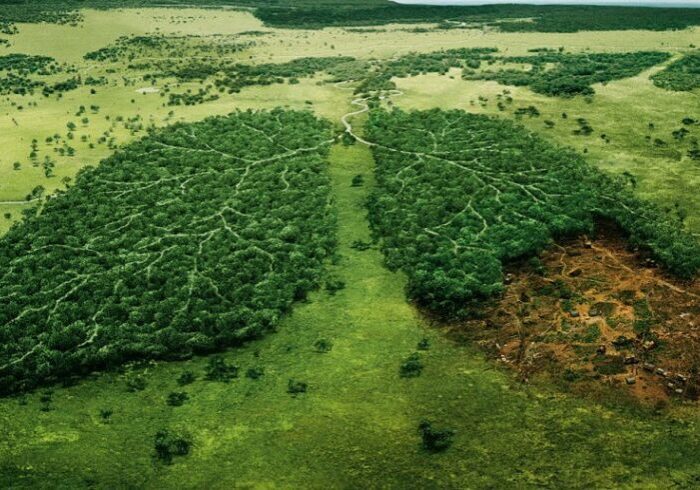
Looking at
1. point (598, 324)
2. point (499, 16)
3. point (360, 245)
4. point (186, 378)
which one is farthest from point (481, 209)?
point (499, 16)

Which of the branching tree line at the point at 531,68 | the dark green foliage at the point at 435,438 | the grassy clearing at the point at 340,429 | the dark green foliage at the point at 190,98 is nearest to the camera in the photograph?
the grassy clearing at the point at 340,429

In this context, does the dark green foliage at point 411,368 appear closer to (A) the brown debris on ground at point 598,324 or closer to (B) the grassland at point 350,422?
(B) the grassland at point 350,422

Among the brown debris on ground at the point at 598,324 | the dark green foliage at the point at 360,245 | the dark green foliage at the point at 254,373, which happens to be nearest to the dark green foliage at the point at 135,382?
the dark green foliage at the point at 254,373

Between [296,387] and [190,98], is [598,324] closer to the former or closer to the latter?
[296,387]

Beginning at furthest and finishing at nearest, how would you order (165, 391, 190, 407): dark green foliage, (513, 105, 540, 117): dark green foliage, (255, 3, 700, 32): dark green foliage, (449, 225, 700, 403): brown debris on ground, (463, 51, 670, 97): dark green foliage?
1. (255, 3, 700, 32): dark green foliage
2. (463, 51, 670, 97): dark green foliage
3. (513, 105, 540, 117): dark green foliage
4. (449, 225, 700, 403): brown debris on ground
5. (165, 391, 190, 407): dark green foliage

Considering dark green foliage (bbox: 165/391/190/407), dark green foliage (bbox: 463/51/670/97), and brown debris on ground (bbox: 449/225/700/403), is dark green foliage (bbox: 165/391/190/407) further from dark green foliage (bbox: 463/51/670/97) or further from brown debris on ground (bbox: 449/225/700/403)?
dark green foliage (bbox: 463/51/670/97)

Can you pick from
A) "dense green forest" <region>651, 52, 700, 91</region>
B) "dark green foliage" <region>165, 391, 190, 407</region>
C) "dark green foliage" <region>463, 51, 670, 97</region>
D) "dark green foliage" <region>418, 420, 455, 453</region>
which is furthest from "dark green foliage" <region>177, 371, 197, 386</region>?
"dense green forest" <region>651, 52, 700, 91</region>
